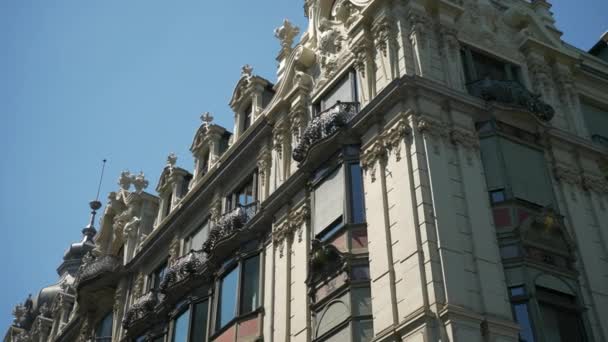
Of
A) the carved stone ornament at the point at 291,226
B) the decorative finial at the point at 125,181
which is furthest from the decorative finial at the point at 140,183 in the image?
the carved stone ornament at the point at 291,226

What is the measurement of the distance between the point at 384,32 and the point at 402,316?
10.1m

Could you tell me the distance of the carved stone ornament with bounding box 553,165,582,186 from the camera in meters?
26.0

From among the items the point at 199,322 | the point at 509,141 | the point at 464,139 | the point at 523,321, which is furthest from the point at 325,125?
the point at 199,322

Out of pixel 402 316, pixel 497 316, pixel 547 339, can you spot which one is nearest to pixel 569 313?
pixel 547 339

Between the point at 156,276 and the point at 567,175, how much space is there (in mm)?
19685

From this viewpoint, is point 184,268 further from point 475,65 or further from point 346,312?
point 475,65

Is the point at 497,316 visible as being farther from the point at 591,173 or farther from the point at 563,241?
the point at 591,173

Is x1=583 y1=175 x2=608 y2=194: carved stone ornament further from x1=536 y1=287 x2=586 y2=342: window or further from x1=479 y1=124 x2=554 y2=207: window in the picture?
x1=536 y1=287 x2=586 y2=342: window

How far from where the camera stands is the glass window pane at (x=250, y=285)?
2871cm

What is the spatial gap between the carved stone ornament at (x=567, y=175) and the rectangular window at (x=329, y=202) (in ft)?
21.4

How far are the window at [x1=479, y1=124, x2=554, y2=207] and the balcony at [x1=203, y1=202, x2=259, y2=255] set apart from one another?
954 cm

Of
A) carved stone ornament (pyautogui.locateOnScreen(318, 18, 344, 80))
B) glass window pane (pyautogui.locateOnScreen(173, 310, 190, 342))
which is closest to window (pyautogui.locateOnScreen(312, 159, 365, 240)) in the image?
carved stone ornament (pyautogui.locateOnScreen(318, 18, 344, 80))

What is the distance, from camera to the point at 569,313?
73.6 ft

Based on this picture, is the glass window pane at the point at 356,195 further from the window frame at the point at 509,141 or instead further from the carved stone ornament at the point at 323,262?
the window frame at the point at 509,141
